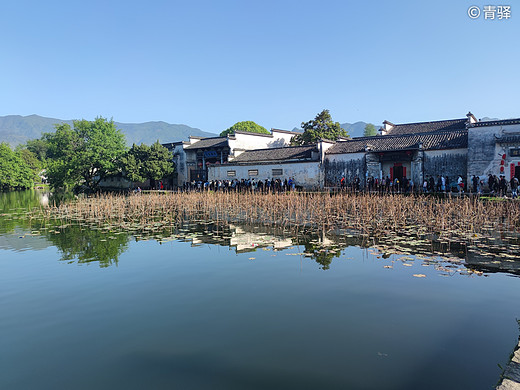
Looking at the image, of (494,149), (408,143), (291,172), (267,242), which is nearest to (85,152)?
(291,172)

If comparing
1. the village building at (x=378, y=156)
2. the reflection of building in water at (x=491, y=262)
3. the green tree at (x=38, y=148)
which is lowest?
the reflection of building in water at (x=491, y=262)

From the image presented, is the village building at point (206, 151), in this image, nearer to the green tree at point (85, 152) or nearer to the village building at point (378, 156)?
the village building at point (378, 156)

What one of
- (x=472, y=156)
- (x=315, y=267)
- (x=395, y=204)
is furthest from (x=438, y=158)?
(x=315, y=267)

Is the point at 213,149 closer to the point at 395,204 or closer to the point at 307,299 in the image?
the point at 395,204

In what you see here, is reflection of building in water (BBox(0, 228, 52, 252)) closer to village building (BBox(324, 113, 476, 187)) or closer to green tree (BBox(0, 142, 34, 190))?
village building (BBox(324, 113, 476, 187))

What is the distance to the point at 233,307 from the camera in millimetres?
4871

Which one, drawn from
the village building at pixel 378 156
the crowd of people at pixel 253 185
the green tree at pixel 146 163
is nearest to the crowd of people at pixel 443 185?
the village building at pixel 378 156

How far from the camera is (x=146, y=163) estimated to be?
32.9 meters

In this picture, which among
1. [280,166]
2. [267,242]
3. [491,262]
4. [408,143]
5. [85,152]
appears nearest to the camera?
[491,262]

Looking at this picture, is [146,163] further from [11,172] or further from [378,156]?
[11,172]

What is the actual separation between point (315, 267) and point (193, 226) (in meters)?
6.10

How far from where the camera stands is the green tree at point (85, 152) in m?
33.0

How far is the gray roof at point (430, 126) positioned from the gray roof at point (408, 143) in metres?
4.93

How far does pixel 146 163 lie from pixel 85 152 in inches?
220
